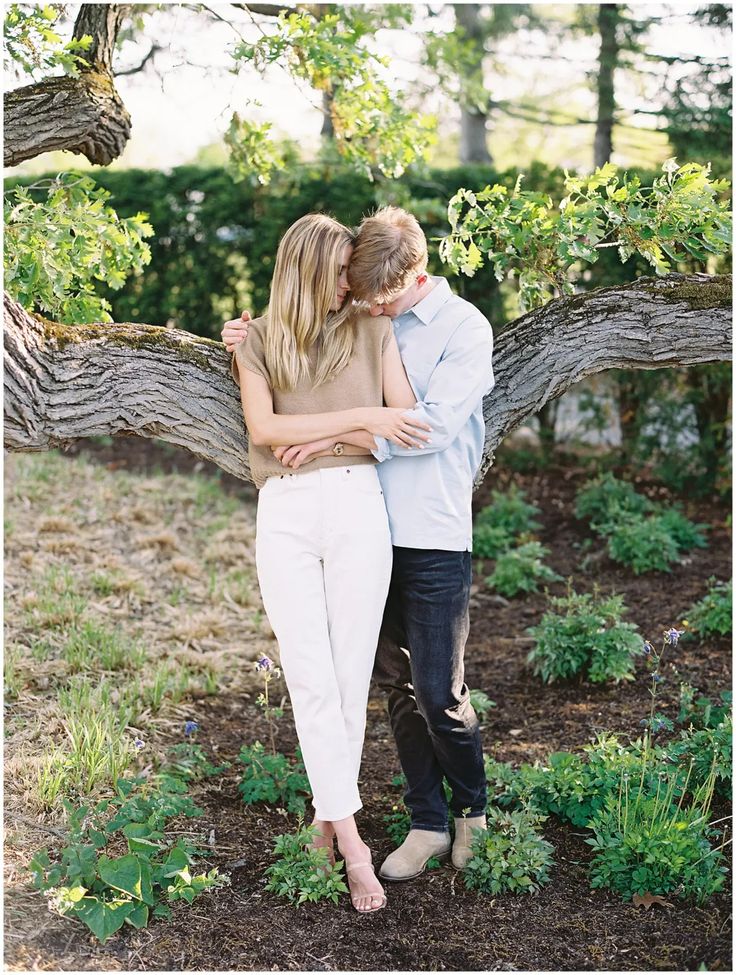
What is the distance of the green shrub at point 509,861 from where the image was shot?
282cm

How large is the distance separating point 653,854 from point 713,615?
2.09m

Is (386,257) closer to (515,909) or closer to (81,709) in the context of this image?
(515,909)

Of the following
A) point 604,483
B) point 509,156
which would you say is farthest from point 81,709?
point 509,156

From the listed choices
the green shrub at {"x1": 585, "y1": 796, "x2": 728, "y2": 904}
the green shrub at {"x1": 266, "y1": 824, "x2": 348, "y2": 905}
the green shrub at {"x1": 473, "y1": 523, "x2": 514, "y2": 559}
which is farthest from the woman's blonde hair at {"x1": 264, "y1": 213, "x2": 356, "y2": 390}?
the green shrub at {"x1": 473, "y1": 523, "x2": 514, "y2": 559}

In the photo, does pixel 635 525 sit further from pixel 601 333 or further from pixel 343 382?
pixel 343 382

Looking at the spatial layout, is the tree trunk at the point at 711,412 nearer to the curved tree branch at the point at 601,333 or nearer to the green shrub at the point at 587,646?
the green shrub at the point at 587,646

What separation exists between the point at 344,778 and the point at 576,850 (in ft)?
2.65

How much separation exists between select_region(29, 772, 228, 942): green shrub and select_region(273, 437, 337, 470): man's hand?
1.11 meters

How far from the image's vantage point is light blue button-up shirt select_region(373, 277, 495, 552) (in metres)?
2.72

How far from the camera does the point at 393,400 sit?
2764 millimetres

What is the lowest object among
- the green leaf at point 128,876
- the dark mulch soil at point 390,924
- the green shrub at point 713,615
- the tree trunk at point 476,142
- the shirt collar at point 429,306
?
the dark mulch soil at point 390,924

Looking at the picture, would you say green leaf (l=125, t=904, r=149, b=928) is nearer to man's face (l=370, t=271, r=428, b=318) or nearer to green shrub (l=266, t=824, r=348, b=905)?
green shrub (l=266, t=824, r=348, b=905)

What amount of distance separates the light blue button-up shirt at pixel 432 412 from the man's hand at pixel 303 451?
137mm

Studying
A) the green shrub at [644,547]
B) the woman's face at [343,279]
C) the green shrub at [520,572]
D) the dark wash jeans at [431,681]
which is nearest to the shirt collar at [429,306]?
the woman's face at [343,279]
